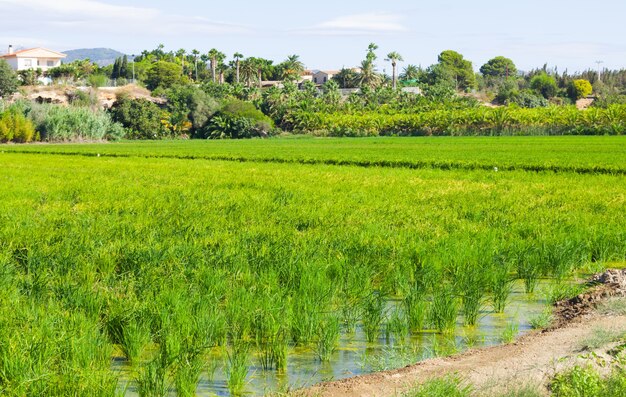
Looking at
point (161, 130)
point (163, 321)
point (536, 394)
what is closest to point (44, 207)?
point (163, 321)

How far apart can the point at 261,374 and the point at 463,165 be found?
24.9 m

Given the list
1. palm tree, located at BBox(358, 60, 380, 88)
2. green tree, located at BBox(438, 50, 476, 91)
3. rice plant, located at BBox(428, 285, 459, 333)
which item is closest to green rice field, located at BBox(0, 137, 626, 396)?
rice plant, located at BBox(428, 285, 459, 333)

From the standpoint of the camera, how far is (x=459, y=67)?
16350 centimetres

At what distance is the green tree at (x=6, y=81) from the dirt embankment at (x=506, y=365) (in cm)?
8724

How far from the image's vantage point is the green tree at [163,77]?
114 m

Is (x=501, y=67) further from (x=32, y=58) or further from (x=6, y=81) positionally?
(x=6, y=81)

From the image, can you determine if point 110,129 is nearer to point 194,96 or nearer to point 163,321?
point 194,96

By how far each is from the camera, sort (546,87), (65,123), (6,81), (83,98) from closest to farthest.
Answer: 1. (65,123)
2. (6,81)
3. (83,98)
4. (546,87)

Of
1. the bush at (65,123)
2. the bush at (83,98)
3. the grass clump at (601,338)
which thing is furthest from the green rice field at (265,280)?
the bush at (83,98)

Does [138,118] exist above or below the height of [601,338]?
below

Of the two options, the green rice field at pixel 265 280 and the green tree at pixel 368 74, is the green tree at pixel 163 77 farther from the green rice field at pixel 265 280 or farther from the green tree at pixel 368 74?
the green rice field at pixel 265 280

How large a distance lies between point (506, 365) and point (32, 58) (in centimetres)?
15824

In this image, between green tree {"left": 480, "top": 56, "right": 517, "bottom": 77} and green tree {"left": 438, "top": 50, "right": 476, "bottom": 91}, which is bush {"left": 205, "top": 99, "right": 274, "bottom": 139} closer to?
green tree {"left": 438, "top": 50, "right": 476, "bottom": 91}

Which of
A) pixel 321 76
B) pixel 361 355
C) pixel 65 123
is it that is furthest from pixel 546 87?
pixel 361 355
